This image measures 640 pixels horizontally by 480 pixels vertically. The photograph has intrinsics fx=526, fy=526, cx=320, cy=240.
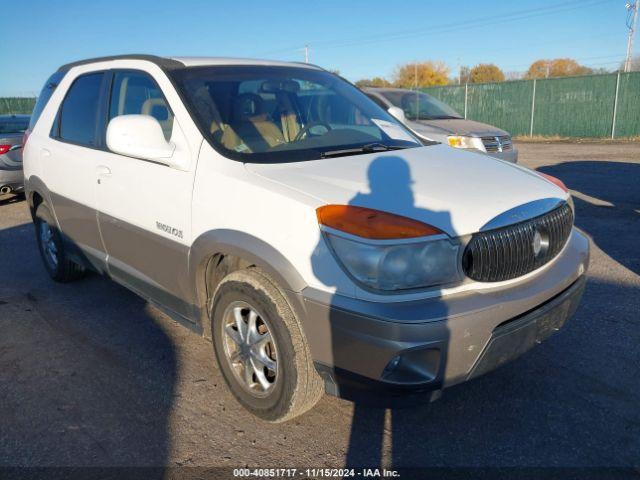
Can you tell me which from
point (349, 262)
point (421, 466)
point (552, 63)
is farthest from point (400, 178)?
point (552, 63)

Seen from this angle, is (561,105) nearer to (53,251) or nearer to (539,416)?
(53,251)

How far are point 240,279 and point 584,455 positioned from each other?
6.10 feet

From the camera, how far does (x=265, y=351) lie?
274 cm

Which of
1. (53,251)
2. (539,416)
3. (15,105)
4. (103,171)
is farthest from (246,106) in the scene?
(15,105)

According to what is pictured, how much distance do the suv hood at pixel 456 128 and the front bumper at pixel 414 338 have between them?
6393 mm

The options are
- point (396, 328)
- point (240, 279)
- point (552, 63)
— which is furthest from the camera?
point (552, 63)

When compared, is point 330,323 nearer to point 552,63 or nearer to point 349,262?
point 349,262

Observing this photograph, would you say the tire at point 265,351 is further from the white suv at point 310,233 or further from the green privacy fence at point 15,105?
the green privacy fence at point 15,105

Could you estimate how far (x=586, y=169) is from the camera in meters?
11.6

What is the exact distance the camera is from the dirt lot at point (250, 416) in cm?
257

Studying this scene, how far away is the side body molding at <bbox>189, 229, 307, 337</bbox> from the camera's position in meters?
2.39

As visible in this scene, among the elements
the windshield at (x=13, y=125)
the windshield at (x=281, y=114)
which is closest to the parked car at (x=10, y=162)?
the windshield at (x=13, y=125)

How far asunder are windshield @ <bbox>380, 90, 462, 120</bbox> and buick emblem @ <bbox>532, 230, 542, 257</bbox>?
7.17 metres

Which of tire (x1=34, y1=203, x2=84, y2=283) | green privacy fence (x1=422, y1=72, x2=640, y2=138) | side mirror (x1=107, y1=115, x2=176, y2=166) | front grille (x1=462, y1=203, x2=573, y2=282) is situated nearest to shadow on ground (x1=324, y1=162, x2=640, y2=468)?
front grille (x1=462, y1=203, x2=573, y2=282)
